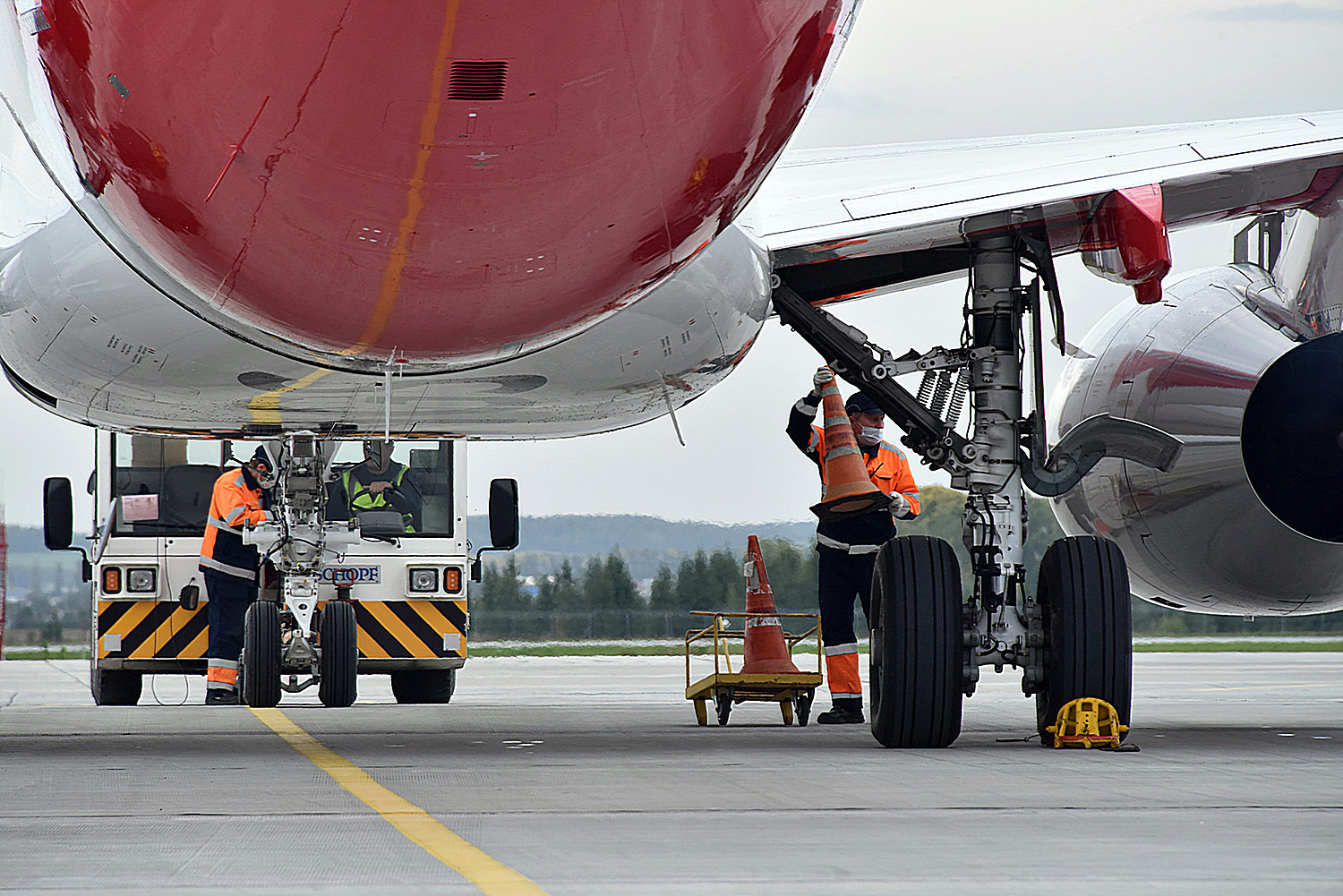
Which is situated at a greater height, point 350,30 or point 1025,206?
point 1025,206

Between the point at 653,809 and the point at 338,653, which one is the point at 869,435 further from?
the point at 653,809

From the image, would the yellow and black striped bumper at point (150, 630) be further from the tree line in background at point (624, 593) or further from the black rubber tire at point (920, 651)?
the tree line in background at point (624, 593)

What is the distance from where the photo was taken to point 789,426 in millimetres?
8930

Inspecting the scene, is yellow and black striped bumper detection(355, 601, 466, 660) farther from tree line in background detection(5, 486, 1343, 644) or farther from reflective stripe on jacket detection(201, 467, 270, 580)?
tree line in background detection(5, 486, 1343, 644)

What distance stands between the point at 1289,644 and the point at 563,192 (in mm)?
27370

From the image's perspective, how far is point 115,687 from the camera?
13.3 metres

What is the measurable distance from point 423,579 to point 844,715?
4707mm

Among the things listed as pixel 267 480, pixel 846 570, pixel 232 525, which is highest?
pixel 267 480

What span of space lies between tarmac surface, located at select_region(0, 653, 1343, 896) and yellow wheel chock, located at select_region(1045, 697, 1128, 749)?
0.12 metres

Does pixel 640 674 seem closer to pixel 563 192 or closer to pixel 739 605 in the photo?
pixel 739 605

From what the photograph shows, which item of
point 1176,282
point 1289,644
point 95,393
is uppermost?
point 1176,282

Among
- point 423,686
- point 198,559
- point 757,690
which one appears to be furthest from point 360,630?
point 757,690

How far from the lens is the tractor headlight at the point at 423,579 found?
13.0 m

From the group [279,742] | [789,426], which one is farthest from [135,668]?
[789,426]
